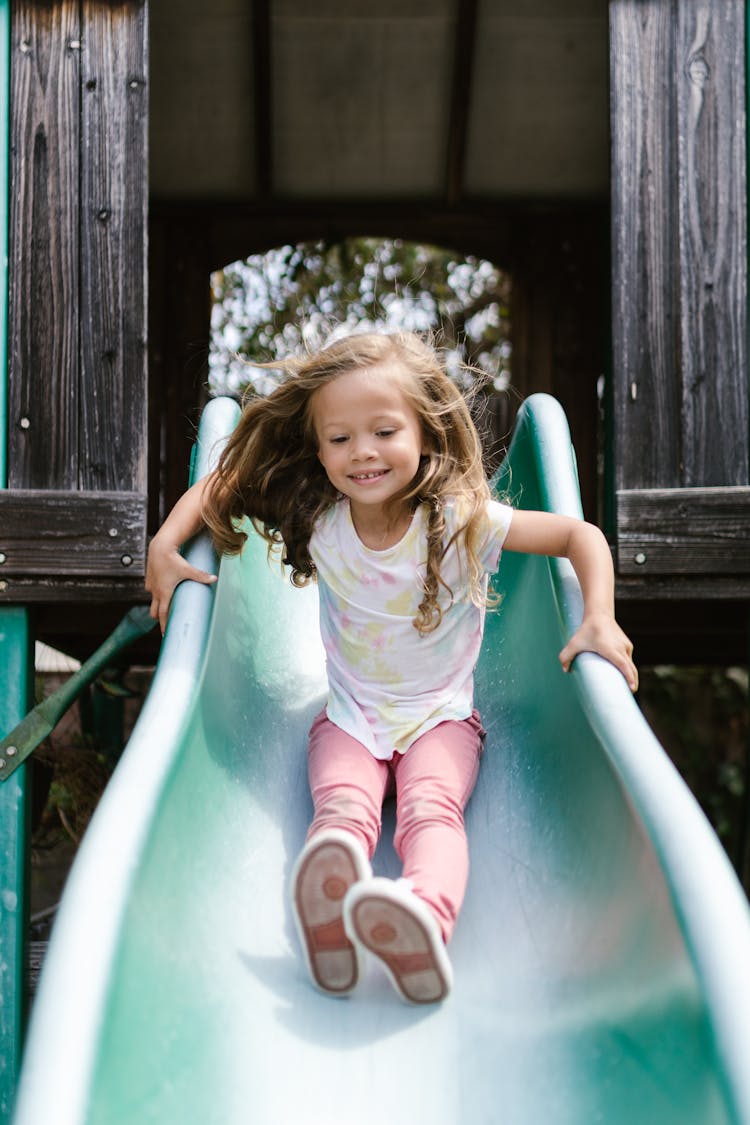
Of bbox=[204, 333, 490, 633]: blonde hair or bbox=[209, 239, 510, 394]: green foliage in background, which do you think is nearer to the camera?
bbox=[204, 333, 490, 633]: blonde hair

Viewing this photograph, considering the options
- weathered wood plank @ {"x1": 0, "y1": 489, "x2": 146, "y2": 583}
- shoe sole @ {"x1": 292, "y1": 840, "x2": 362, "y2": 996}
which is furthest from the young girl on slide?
weathered wood plank @ {"x1": 0, "y1": 489, "x2": 146, "y2": 583}

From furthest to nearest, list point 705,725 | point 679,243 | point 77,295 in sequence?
point 705,725 < point 679,243 < point 77,295

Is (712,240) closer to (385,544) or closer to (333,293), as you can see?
(385,544)

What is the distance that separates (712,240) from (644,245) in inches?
7.3

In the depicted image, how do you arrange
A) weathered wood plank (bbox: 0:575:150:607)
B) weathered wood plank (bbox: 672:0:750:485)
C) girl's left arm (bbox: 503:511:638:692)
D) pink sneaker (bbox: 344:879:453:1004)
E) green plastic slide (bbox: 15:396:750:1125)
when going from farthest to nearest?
weathered wood plank (bbox: 672:0:750:485) < weathered wood plank (bbox: 0:575:150:607) < girl's left arm (bbox: 503:511:638:692) < pink sneaker (bbox: 344:879:453:1004) < green plastic slide (bbox: 15:396:750:1125)

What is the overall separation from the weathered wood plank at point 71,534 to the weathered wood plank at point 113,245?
83mm

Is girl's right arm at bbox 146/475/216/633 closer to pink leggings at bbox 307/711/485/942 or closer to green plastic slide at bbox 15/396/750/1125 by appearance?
green plastic slide at bbox 15/396/750/1125

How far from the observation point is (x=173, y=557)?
2195 mm

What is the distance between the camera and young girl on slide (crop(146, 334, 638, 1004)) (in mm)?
2023

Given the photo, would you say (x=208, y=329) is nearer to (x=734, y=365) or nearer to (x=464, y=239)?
(x=464, y=239)

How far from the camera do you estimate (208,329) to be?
19.2ft

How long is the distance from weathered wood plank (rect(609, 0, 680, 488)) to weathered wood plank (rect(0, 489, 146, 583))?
4.19ft

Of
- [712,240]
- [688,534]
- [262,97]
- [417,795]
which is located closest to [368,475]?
[417,795]

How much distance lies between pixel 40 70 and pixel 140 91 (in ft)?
0.90
